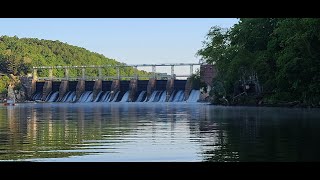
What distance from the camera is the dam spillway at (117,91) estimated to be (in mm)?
113312

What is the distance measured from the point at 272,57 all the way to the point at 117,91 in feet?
211

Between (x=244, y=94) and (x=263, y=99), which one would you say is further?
(x=244, y=94)

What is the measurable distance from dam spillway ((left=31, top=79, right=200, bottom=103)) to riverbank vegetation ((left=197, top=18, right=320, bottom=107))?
1106 inches

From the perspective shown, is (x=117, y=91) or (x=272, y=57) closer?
(x=272, y=57)

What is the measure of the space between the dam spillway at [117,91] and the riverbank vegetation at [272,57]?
2809 cm

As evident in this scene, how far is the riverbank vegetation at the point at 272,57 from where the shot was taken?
2056 inches

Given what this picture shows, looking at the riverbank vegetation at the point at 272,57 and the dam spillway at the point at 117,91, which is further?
the dam spillway at the point at 117,91

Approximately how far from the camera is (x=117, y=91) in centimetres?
12338

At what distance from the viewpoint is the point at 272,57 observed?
207 ft
